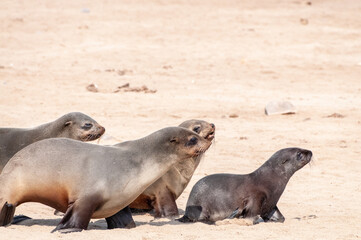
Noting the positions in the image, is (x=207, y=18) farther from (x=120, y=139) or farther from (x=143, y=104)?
(x=120, y=139)

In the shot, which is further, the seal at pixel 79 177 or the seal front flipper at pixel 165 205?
the seal front flipper at pixel 165 205

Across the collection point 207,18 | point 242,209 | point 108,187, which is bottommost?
point 207,18

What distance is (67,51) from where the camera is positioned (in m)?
19.3

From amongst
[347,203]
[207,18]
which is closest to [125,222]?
[347,203]

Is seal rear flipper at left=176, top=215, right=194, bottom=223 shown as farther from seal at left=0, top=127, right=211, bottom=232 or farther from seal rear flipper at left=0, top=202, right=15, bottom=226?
seal rear flipper at left=0, top=202, right=15, bottom=226

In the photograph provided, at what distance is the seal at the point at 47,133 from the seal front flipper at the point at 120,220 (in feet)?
5.18

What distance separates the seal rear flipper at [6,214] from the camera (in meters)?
7.14

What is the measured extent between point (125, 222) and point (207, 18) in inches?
638

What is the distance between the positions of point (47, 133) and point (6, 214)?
180 centimetres

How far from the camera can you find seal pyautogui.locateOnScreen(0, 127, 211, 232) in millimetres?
6957

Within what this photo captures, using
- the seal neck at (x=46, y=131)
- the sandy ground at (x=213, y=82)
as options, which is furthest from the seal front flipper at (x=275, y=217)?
the seal neck at (x=46, y=131)

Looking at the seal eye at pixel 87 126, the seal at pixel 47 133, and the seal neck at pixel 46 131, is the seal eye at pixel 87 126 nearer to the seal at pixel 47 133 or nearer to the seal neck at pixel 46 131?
the seal at pixel 47 133

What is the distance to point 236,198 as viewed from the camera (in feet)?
26.3

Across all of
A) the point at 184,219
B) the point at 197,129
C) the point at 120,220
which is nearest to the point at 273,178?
the point at 184,219
